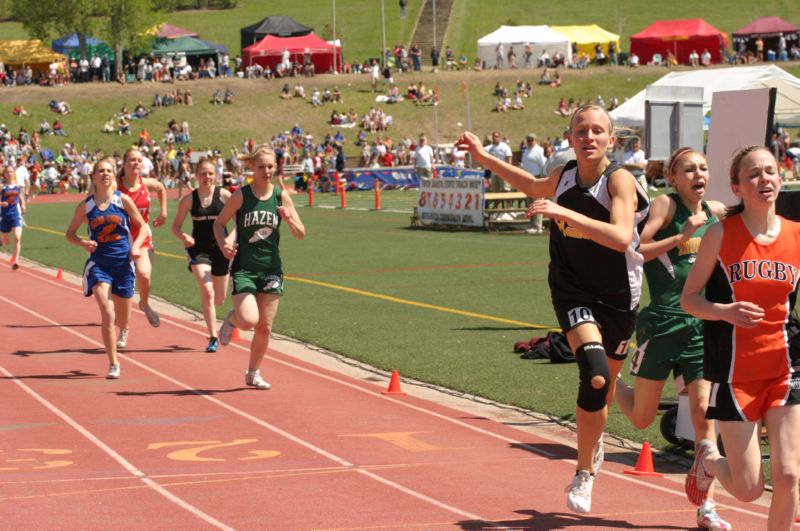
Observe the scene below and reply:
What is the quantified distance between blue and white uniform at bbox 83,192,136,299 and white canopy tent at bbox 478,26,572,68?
70.0 m

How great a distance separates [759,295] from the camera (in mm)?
5977

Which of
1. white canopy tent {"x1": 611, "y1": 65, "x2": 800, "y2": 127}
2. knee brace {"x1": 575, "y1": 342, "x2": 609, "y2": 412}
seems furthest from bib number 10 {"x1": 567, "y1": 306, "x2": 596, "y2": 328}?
white canopy tent {"x1": 611, "y1": 65, "x2": 800, "y2": 127}

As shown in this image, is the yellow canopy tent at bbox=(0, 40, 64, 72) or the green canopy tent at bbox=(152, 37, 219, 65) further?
the green canopy tent at bbox=(152, 37, 219, 65)

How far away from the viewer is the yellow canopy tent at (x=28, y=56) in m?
79.9

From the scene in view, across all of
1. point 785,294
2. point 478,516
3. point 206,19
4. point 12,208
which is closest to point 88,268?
point 478,516

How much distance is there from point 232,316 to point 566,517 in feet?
16.9

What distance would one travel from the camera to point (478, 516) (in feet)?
24.2

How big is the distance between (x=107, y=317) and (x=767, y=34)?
251ft

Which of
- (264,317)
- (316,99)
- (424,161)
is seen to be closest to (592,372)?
(264,317)

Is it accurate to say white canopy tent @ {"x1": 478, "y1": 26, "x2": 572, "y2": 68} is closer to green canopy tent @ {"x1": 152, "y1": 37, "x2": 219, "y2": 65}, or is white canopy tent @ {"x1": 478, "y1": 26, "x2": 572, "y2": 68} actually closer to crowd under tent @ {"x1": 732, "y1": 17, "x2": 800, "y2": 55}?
crowd under tent @ {"x1": 732, "y1": 17, "x2": 800, "y2": 55}

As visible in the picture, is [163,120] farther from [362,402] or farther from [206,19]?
[362,402]

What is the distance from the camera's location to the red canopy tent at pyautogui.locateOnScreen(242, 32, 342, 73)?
262 ft

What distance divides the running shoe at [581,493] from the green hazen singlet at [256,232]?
4.98 m

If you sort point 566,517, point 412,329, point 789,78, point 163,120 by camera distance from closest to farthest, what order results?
1. point 566,517
2. point 412,329
3. point 789,78
4. point 163,120
